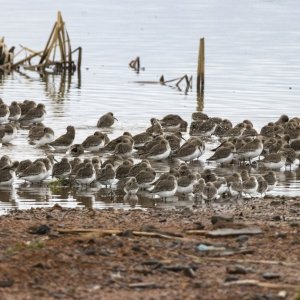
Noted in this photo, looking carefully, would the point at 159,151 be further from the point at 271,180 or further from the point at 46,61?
the point at 46,61

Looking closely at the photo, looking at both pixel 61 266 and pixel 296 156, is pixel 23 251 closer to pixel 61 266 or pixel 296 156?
pixel 61 266

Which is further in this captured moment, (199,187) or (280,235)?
(199,187)

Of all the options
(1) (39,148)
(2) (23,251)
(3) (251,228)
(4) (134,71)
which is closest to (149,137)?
(1) (39,148)

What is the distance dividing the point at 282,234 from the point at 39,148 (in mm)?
11800

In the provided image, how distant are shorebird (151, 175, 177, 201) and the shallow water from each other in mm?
344

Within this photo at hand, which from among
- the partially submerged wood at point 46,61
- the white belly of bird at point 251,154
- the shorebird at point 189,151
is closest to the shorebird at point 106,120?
the shorebird at point 189,151

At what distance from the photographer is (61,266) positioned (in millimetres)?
10195

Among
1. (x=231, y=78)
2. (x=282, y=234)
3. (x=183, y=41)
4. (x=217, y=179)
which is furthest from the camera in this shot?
(x=183, y=41)

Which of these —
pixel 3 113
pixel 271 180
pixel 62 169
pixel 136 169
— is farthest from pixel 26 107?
pixel 271 180

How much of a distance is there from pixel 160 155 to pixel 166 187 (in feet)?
12.9

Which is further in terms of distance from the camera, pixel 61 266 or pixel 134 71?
pixel 134 71

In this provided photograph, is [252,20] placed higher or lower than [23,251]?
higher

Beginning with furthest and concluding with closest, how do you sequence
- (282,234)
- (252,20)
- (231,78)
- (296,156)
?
(252,20), (231,78), (296,156), (282,234)

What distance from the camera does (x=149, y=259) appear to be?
10.6 m
